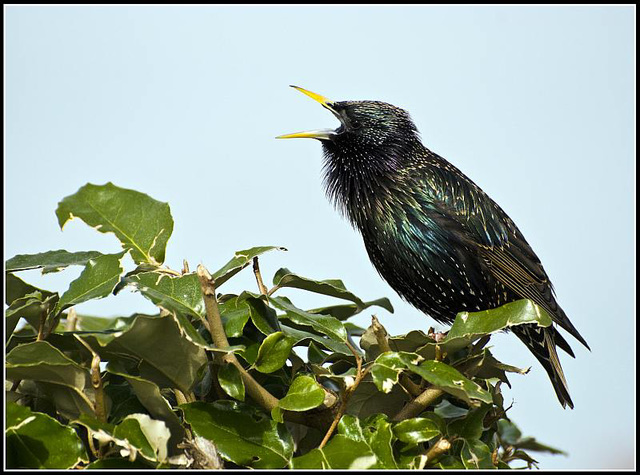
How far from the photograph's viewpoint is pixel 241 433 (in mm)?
1486

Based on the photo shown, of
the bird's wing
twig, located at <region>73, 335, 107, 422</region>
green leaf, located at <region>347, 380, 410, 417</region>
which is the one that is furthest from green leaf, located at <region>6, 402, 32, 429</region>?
the bird's wing

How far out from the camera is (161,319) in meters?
1.37

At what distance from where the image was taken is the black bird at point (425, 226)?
3.18m

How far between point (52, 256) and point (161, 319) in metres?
0.49

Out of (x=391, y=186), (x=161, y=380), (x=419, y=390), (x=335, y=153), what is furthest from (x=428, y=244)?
(x=161, y=380)

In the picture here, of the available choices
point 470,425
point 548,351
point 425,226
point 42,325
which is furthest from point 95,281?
point 548,351

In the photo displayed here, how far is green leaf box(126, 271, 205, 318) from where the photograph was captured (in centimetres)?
145

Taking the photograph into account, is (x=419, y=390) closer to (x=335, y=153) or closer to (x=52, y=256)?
(x=52, y=256)

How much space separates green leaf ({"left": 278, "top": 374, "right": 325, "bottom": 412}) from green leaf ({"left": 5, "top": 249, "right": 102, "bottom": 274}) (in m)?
0.52

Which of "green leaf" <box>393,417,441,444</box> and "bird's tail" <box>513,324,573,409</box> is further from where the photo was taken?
"bird's tail" <box>513,324,573,409</box>

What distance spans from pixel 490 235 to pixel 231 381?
84.0 inches

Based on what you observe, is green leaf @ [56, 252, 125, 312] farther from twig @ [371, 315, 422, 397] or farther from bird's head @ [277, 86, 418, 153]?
bird's head @ [277, 86, 418, 153]

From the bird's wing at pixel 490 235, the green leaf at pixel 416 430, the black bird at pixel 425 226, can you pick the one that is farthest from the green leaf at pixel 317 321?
the bird's wing at pixel 490 235

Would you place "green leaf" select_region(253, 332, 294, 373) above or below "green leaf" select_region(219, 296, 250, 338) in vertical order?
below
